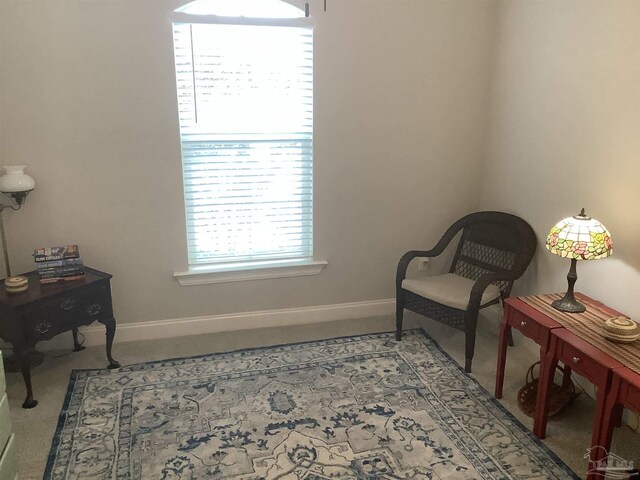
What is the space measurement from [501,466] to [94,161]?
9.14 ft

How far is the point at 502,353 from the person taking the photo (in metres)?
2.74

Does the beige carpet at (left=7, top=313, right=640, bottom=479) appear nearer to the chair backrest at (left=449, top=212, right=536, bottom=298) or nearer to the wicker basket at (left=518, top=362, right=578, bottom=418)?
the wicker basket at (left=518, top=362, right=578, bottom=418)


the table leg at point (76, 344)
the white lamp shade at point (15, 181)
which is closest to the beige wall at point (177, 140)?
the white lamp shade at point (15, 181)

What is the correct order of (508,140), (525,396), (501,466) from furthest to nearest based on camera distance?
1. (508,140)
2. (525,396)
3. (501,466)

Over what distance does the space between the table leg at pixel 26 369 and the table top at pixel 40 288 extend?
0.24 metres

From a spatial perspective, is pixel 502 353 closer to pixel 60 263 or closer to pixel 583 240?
pixel 583 240

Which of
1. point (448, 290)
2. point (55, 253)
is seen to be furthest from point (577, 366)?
point (55, 253)

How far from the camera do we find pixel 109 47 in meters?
3.01

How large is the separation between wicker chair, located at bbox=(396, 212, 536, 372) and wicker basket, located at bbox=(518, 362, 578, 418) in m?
0.37

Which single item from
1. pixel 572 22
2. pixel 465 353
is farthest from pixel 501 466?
pixel 572 22

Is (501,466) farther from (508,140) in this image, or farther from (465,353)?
(508,140)

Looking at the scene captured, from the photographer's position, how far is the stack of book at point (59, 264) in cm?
291

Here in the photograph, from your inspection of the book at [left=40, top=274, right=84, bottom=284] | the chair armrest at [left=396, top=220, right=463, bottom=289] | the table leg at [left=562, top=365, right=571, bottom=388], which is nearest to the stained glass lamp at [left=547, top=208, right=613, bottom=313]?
the table leg at [left=562, top=365, right=571, bottom=388]

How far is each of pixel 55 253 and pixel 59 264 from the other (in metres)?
0.07
